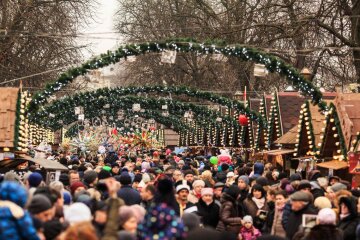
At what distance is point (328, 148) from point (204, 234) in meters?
17.3

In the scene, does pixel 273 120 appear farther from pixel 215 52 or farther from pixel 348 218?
pixel 348 218

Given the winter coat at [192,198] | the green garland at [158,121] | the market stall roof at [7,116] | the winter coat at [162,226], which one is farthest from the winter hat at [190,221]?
the green garland at [158,121]

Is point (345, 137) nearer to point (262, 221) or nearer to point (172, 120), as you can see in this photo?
point (262, 221)

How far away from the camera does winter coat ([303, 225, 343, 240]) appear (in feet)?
35.2

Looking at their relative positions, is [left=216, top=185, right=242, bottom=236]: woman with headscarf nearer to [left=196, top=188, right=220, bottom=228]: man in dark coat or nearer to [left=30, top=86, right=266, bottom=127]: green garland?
[left=196, top=188, right=220, bottom=228]: man in dark coat

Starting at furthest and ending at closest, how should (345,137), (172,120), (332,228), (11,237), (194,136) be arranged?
1. (194,136)
2. (172,120)
3. (345,137)
4. (332,228)
5. (11,237)

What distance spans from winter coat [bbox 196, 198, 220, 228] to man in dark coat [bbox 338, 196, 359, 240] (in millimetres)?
2174

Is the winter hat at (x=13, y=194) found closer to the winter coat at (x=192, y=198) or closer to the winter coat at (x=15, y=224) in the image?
the winter coat at (x=15, y=224)

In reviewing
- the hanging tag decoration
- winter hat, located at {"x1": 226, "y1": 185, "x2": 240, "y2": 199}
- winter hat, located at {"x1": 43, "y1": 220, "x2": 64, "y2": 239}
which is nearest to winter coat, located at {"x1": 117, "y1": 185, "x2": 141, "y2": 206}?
winter hat, located at {"x1": 226, "y1": 185, "x2": 240, "y2": 199}

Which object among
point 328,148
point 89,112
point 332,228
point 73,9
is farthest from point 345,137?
point 89,112

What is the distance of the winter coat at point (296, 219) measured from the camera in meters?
12.3

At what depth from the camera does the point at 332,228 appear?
427 inches

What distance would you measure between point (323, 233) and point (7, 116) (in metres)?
14.2

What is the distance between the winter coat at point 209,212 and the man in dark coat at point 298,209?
4.88ft
